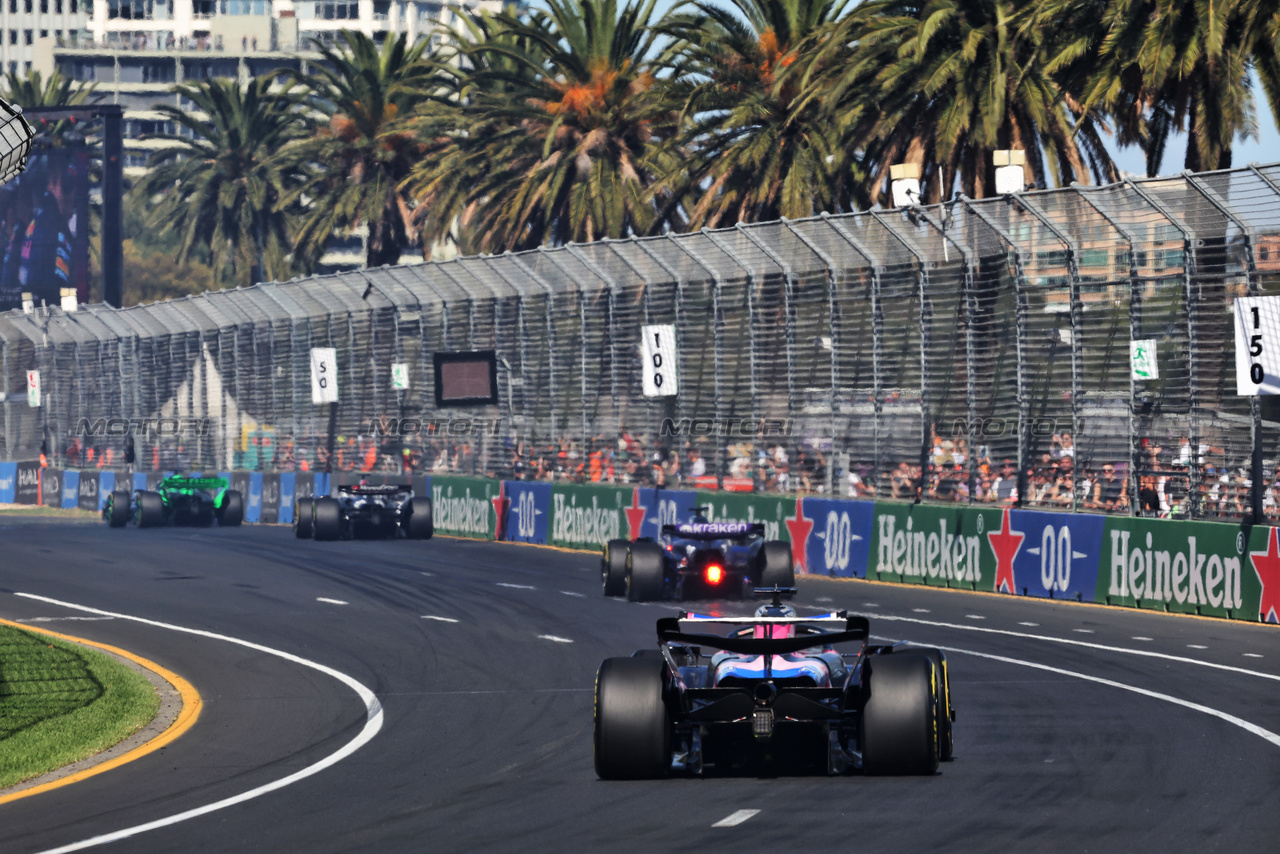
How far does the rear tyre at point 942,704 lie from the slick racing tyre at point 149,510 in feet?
99.5

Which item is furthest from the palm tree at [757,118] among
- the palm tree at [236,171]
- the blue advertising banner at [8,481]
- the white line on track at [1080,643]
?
the palm tree at [236,171]

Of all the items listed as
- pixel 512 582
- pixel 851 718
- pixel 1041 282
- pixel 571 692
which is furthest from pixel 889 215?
pixel 851 718

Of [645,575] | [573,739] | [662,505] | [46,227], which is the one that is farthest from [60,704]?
[46,227]

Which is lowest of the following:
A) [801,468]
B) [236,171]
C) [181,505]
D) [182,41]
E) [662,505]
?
[181,505]

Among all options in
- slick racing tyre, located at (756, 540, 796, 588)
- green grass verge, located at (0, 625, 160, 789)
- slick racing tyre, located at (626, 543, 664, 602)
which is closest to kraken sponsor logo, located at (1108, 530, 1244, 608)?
slick racing tyre, located at (756, 540, 796, 588)

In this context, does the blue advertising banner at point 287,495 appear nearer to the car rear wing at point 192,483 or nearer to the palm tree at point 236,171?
the car rear wing at point 192,483

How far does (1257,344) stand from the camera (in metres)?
19.9

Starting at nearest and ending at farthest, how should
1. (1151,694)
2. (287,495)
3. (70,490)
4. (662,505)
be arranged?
(1151,694) < (662,505) < (287,495) < (70,490)

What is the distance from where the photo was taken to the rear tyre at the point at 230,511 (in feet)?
131

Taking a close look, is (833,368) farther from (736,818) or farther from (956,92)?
(736,818)

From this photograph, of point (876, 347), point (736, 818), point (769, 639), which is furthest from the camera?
point (876, 347)

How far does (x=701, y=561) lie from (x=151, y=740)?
32.5 feet

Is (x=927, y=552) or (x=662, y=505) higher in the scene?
(x=662, y=505)

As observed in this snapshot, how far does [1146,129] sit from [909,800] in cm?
2590
